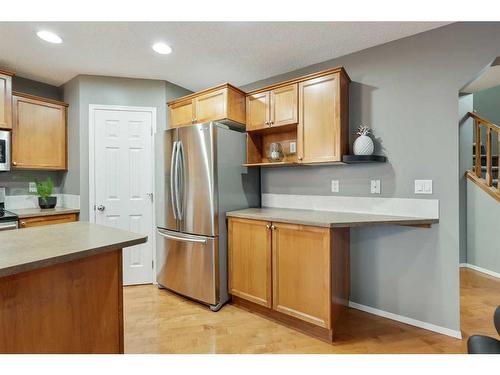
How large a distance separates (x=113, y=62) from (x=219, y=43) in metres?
1.19

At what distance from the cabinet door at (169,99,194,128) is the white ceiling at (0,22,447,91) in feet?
1.14

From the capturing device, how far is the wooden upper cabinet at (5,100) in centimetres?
272

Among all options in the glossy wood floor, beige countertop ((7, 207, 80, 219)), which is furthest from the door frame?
the glossy wood floor

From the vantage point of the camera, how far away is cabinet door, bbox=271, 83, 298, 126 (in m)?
Answer: 2.54

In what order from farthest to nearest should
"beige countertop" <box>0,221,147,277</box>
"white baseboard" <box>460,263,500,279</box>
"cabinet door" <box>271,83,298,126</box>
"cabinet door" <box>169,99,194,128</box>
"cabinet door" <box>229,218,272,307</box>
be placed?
"white baseboard" <box>460,263,500,279</box> < "cabinet door" <box>169,99,194,128</box> < "cabinet door" <box>271,83,298,126</box> < "cabinet door" <box>229,218,272,307</box> < "beige countertop" <box>0,221,147,277</box>

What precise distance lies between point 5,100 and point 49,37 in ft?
3.25

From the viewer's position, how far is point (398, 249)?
234 centimetres

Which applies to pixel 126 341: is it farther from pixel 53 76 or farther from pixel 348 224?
pixel 53 76

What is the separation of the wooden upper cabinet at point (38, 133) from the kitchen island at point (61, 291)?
1981 millimetres

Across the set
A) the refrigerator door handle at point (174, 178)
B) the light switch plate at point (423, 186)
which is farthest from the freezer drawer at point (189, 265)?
the light switch plate at point (423, 186)

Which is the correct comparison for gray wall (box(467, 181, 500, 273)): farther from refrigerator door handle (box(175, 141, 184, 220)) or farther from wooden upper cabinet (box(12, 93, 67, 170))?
wooden upper cabinet (box(12, 93, 67, 170))

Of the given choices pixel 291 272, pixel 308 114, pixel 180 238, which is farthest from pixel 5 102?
pixel 291 272

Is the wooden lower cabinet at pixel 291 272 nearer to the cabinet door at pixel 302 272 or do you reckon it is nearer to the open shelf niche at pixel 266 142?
the cabinet door at pixel 302 272

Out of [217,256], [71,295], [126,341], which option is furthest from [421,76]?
[126,341]
